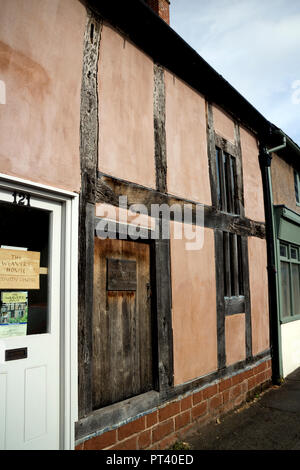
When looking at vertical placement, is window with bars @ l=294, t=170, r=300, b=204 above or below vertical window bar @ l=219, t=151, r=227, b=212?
above

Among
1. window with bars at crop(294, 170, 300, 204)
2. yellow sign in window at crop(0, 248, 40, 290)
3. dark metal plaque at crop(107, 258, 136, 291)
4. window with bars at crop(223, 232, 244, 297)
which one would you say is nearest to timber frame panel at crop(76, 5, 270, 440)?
window with bars at crop(223, 232, 244, 297)

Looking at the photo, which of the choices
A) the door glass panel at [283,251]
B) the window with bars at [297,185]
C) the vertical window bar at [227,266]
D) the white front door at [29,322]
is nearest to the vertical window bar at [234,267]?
the vertical window bar at [227,266]

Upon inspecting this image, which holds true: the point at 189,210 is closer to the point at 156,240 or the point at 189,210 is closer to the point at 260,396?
the point at 156,240

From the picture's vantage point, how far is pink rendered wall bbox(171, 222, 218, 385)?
462cm

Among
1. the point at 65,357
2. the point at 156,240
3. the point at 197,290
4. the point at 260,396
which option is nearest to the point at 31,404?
the point at 65,357

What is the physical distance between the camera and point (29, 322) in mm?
3150

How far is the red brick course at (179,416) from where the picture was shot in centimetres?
356

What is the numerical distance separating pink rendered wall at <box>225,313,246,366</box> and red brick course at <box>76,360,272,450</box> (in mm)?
287

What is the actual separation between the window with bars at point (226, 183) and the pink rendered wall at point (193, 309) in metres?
0.90

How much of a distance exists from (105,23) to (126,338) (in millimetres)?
3681

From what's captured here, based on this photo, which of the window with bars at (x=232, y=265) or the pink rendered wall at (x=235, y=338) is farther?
the window with bars at (x=232, y=265)

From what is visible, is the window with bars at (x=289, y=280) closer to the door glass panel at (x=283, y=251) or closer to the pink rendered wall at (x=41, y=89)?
the door glass panel at (x=283, y=251)

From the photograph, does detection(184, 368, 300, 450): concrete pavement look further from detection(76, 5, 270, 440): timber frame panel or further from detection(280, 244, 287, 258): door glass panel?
detection(280, 244, 287, 258): door glass panel

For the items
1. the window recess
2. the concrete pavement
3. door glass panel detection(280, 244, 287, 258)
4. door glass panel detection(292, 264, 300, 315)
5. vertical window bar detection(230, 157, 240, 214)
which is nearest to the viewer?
the concrete pavement
